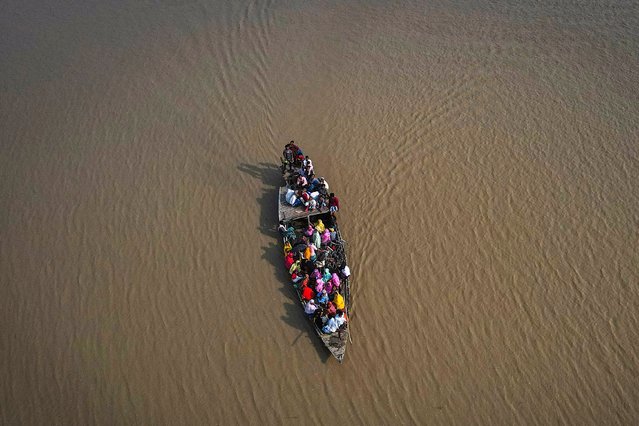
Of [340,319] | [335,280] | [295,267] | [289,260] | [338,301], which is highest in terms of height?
[289,260]

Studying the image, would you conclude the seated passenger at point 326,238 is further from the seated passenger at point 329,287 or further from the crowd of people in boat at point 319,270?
the seated passenger at point 329,287

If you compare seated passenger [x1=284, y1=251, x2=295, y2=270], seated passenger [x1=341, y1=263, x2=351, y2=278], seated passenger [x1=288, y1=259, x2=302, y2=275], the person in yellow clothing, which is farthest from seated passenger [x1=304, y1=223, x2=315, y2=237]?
the person in yellow clothing

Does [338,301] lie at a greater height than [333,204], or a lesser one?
lesser

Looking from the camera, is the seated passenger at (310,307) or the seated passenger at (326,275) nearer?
the seated passenger at (310,307)

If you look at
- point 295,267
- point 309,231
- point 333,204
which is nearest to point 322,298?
point 295,267

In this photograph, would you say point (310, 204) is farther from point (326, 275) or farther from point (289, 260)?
point (326, 275)

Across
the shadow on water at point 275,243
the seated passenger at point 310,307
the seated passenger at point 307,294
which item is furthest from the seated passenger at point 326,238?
the seated passenger at point 310,307
